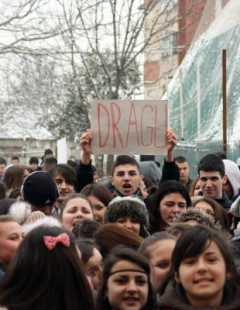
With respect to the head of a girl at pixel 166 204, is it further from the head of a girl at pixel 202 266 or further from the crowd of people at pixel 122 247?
the head of a girl at pixel 202 266

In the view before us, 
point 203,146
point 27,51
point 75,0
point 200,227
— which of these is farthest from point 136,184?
point 75,0

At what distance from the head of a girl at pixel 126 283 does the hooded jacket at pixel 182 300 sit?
0.09 m

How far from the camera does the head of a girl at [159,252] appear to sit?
6391 millimetres

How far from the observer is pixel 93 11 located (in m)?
25.8

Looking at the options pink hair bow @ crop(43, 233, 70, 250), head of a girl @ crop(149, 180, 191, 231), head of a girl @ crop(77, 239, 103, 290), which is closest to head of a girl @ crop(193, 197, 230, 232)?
head of a girl @ crop(149, 180, 191, 231)

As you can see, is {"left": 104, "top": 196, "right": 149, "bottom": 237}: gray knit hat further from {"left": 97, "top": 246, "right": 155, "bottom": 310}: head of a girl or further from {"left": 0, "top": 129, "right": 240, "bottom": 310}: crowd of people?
{"left": 97, "top": 246, "right": 155, "bottom": 310}: head of a girl

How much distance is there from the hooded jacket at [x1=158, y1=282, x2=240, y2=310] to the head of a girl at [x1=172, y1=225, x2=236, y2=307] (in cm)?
3

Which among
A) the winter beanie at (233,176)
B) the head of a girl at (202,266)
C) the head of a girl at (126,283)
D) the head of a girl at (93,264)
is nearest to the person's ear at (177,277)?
the head of a girl at (202,266)

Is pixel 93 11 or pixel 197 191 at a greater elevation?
pixel 93 11

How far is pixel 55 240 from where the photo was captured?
5.06 m

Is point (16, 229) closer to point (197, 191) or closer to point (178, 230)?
point (178, 230)

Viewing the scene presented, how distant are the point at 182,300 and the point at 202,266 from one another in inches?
7.5

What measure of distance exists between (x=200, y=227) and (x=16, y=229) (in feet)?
4.35

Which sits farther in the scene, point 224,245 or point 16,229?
point 16,229
